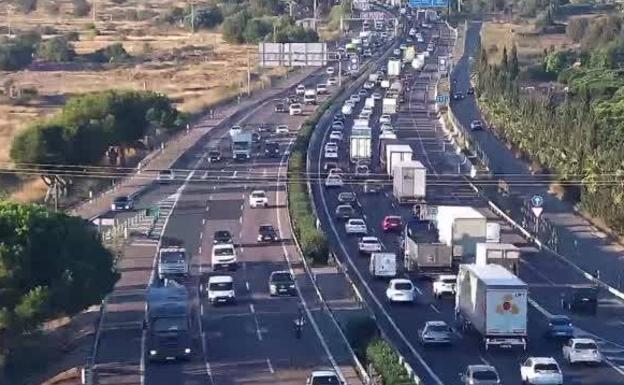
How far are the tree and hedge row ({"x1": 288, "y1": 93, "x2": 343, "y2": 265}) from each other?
63513 millimetres

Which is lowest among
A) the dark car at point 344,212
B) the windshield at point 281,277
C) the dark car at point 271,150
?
the dark car at point 271,150

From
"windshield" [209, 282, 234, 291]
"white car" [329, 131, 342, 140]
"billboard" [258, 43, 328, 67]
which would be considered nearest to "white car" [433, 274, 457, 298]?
"windshield" [209, 282, 234, 291]

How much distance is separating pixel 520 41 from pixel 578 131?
9327 cm

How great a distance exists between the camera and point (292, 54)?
82375mm

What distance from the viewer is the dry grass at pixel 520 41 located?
139250 mm

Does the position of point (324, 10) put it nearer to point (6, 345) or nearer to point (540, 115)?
point (540, 115)

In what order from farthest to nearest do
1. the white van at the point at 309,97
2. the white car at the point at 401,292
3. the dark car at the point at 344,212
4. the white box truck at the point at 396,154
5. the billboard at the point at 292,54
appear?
the white van at the point at 309,97
the billboard at the point at 292,54
the white box truck at the point at 396,154
the dark car at the point at 344,212
the white car at the point at 401,292

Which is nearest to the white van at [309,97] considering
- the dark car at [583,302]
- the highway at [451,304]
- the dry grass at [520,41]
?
the highway at [451,304]

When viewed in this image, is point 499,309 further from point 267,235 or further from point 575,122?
point 575,122

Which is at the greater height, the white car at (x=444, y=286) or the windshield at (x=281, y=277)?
the windshield at (x=281, y=277)

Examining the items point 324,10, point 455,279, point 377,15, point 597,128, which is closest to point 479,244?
point 455,279

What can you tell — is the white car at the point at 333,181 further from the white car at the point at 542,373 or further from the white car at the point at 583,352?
the white car at the point at 542,373

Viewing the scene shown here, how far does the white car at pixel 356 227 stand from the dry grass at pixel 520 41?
77.7 meters

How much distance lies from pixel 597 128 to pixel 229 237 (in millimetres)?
18672
